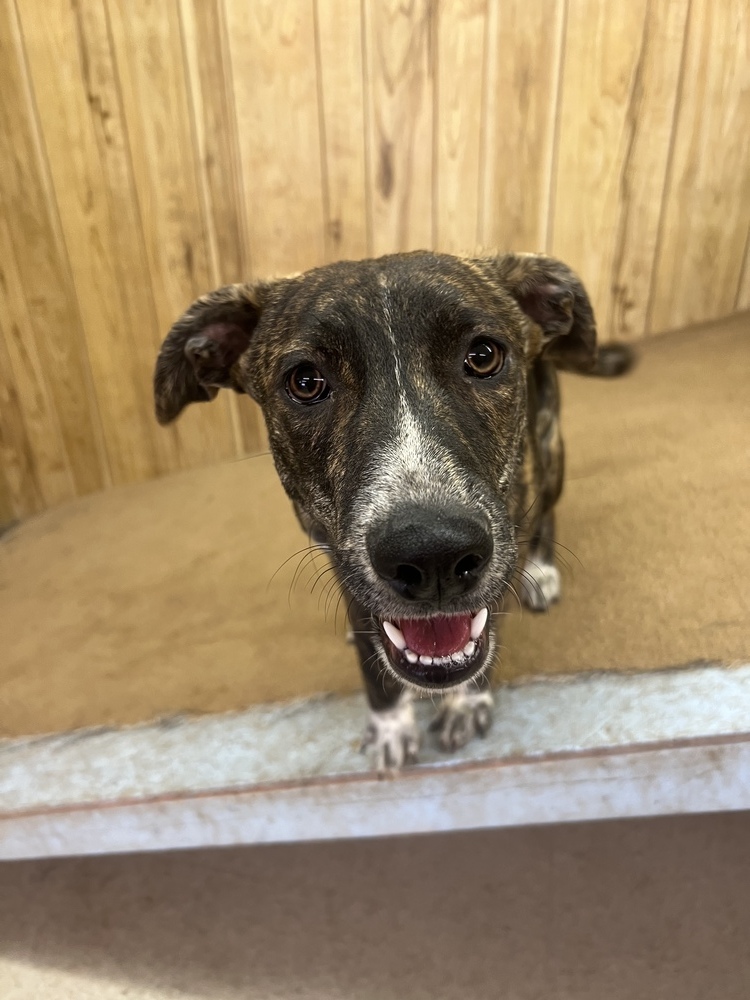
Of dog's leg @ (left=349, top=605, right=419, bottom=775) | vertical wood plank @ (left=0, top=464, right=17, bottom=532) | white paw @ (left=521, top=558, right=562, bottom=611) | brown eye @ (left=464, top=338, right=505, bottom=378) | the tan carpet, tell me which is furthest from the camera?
vertical wood plank @ (left=0, top=464, right=17, bottom=532)

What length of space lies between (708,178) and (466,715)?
292 centimetres

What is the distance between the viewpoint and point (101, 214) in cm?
306

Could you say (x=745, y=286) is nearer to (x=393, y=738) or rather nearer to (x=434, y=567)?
(x=393, y=738)

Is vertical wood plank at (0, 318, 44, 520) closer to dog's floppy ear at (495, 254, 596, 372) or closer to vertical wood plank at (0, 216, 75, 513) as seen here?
vertical wood plank at (0, 216, 75, 513)

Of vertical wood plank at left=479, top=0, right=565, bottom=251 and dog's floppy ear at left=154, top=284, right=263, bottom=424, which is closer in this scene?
dog's floppy ear at left=154, top=284, right=263, bottom=424

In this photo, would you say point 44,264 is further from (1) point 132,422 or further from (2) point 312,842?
(2) point 312,842

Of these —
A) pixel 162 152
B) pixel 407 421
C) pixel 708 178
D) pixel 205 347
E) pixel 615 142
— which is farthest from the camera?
pixel 708 178

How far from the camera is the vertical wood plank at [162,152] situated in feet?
9.16

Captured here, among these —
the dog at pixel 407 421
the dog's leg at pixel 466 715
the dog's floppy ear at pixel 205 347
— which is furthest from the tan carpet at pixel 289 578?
the dog's floppy ear at pixel 205 347

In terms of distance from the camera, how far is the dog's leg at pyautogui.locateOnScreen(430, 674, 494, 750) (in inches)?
78.7

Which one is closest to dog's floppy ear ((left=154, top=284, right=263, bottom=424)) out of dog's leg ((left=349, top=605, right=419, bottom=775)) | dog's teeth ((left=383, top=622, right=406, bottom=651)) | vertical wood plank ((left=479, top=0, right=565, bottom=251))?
dog's leg ((left=349, top=605, right=419, bottom=775))

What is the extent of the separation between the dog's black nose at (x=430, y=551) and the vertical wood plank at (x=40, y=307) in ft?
7.91

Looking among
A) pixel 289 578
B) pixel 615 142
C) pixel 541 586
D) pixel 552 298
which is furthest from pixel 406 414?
pixel 615 142

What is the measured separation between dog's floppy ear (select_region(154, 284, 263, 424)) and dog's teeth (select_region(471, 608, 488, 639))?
103cm
